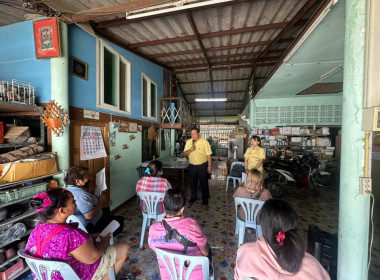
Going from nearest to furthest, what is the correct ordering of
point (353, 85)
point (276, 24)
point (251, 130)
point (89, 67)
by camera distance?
1. point (353, 85)
2. point (89, 67)
3. point (276, 24)
4. point (251, 130)

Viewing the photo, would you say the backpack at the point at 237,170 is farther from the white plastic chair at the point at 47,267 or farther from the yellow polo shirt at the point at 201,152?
the white plastic chair at the point at 47,267

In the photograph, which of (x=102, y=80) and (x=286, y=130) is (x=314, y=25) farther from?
(x=286, y=130)

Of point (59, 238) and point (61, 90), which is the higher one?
point (61, 90)

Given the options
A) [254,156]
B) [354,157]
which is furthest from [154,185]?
[254,156]

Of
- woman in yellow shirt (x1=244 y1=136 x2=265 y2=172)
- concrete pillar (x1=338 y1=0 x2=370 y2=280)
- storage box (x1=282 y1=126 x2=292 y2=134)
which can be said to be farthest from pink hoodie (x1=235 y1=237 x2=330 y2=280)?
storage box (x1=282 y1=126 x2=292 y2=134)

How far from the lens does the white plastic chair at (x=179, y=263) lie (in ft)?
3.31

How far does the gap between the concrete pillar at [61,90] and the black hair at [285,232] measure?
2245mm

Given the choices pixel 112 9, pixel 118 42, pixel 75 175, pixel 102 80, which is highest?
pixel 118 42

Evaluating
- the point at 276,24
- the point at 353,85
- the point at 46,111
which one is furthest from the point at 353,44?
the point at 46,111

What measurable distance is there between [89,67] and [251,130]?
→ 4.65m

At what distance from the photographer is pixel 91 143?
2504mm

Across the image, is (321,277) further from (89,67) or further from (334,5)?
(89,67)

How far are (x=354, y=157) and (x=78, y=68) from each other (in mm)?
3230

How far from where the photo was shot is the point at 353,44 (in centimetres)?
122
